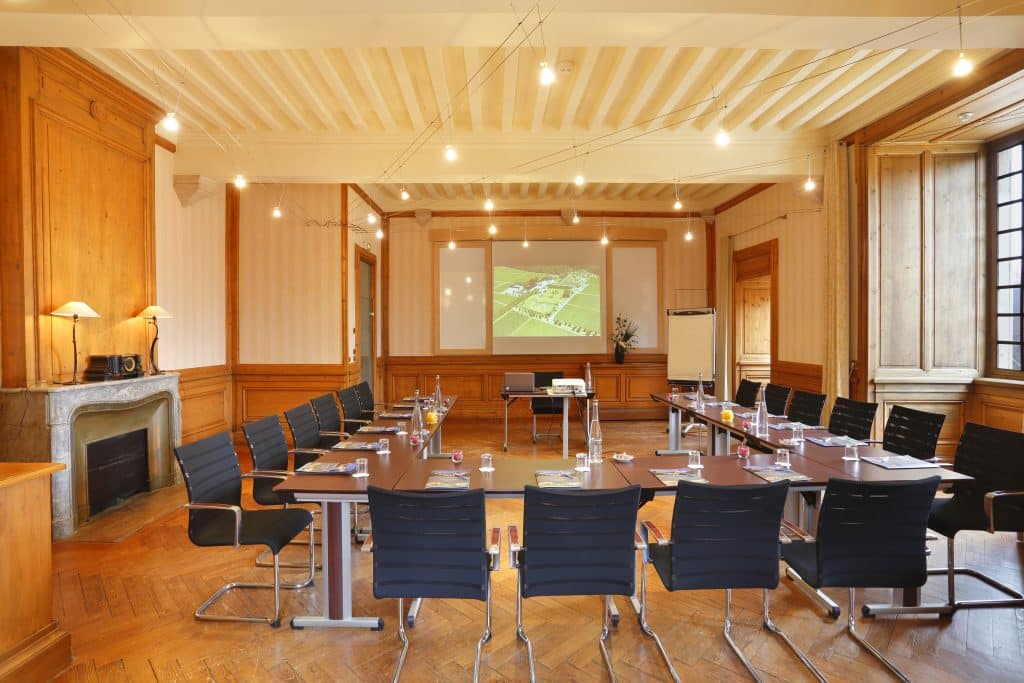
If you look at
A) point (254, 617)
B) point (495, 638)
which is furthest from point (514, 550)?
point (254, 617)

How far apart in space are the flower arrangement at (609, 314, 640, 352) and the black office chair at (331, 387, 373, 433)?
5.00 metres

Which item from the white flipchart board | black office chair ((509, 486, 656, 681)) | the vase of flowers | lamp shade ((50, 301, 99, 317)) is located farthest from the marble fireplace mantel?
the white flipchart board

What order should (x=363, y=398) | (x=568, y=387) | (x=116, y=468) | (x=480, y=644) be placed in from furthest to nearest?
(x=568, y=387) < (x=363, y=398) < (x=116, y=468) < (x=480, y=644)

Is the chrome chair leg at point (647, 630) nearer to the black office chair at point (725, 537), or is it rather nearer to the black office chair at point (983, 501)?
the black office chair at point (725, 537)

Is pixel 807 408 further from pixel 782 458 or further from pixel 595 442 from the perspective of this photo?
pixel 595 442

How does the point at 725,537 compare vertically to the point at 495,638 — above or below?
above

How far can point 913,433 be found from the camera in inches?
160

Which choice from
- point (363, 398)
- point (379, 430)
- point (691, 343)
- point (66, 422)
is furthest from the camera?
point (691, 343)

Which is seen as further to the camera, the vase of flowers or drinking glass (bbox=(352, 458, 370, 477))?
the vase of flowers

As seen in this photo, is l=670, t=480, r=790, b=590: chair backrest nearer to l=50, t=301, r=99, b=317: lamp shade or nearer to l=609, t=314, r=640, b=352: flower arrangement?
l=50, t=301, r=99, b=317: lamp shade

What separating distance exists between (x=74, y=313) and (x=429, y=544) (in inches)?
146

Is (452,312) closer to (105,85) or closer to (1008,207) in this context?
(105,85)

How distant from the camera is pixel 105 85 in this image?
4.98 meters

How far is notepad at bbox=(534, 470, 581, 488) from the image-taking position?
9.77ft
